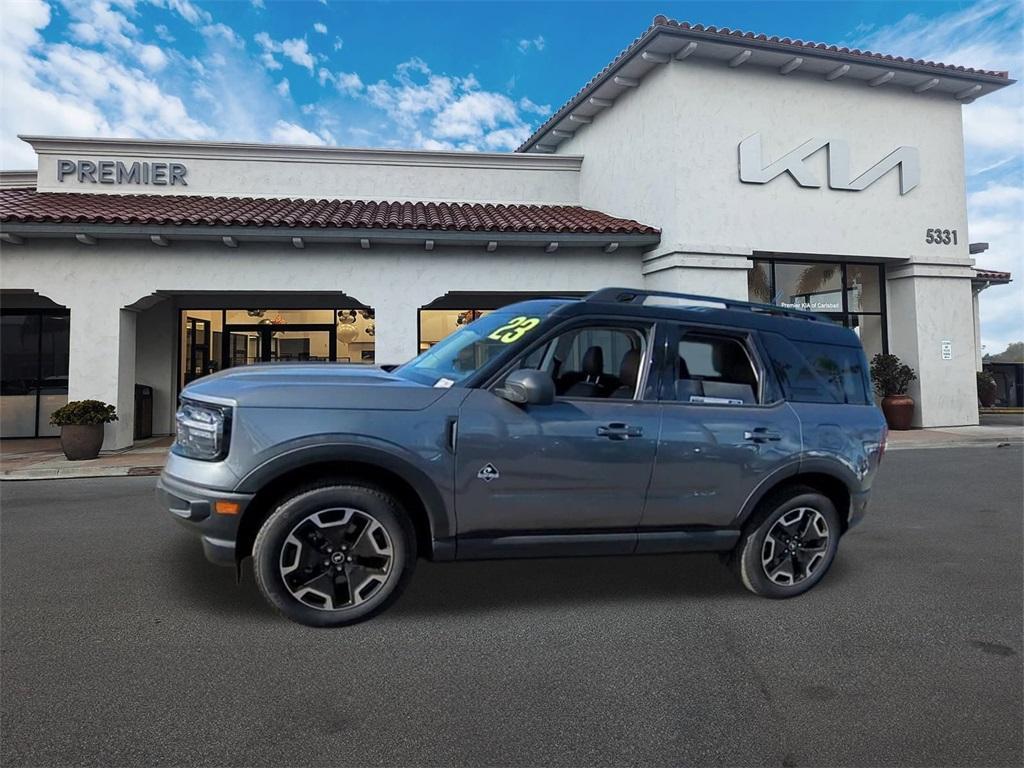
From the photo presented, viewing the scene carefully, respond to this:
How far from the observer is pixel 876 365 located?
14625 mm

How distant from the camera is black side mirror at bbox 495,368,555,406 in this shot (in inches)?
133

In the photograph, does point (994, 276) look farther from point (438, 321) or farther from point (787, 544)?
point (787, 544)

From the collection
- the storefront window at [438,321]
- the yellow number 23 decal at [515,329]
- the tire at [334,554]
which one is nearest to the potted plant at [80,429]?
the storefront window at [438,321]

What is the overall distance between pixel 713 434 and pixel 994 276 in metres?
22.8

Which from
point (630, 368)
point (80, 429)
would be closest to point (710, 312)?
point (630, 368)

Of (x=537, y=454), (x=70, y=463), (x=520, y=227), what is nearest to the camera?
(x=537, y=454)

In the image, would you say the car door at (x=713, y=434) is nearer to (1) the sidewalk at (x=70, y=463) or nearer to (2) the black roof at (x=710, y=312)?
(2) the black roof at (x=710, y=312)

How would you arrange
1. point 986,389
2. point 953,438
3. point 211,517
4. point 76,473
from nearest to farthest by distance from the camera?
point 211,517, point 76,473, point 953,438, point 986,389

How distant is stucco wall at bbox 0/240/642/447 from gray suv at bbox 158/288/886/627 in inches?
328

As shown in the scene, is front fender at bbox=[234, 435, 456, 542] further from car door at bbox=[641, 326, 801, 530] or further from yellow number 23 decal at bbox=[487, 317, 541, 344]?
car door at bbox=[641, 326, 801, 530]

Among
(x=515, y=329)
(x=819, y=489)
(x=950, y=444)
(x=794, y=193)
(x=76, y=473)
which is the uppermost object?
(x=794, y=193)

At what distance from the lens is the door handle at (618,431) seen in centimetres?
366

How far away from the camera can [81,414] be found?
1034 cm

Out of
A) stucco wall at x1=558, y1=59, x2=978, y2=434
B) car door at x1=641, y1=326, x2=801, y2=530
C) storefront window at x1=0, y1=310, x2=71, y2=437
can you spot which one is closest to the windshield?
car door at x1=641, y1=326, x2=801, y2=530
